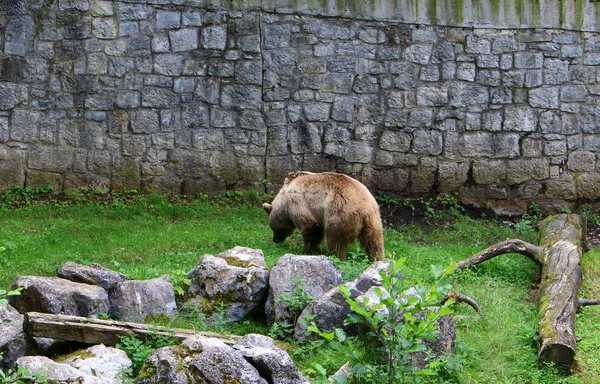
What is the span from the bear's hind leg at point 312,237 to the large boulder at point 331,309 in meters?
3.00

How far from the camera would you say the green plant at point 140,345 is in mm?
6590

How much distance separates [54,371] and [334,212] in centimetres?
440

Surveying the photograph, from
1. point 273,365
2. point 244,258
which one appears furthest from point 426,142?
point 273,365

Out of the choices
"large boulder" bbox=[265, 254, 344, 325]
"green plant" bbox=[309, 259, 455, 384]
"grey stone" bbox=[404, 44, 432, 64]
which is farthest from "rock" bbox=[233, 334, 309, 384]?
"grey stone" bbox=[404, 44, 432, 64]

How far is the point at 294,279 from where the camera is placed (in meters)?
7.79

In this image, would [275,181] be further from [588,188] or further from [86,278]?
[86,278]

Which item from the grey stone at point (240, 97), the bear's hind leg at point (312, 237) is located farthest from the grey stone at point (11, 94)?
the bear's hind leg at point (312, 237)

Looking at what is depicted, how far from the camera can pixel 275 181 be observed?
1380 centimetres

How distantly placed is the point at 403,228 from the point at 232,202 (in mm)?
2675

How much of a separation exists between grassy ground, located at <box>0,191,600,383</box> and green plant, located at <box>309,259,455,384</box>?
617mm

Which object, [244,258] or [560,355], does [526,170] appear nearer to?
[244,258]

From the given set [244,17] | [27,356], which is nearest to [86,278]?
[27,356]

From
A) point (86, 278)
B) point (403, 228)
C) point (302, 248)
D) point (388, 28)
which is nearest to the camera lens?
point (86, 278)

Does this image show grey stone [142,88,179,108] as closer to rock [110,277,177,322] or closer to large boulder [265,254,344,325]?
large boulder [265,254,344,325]
